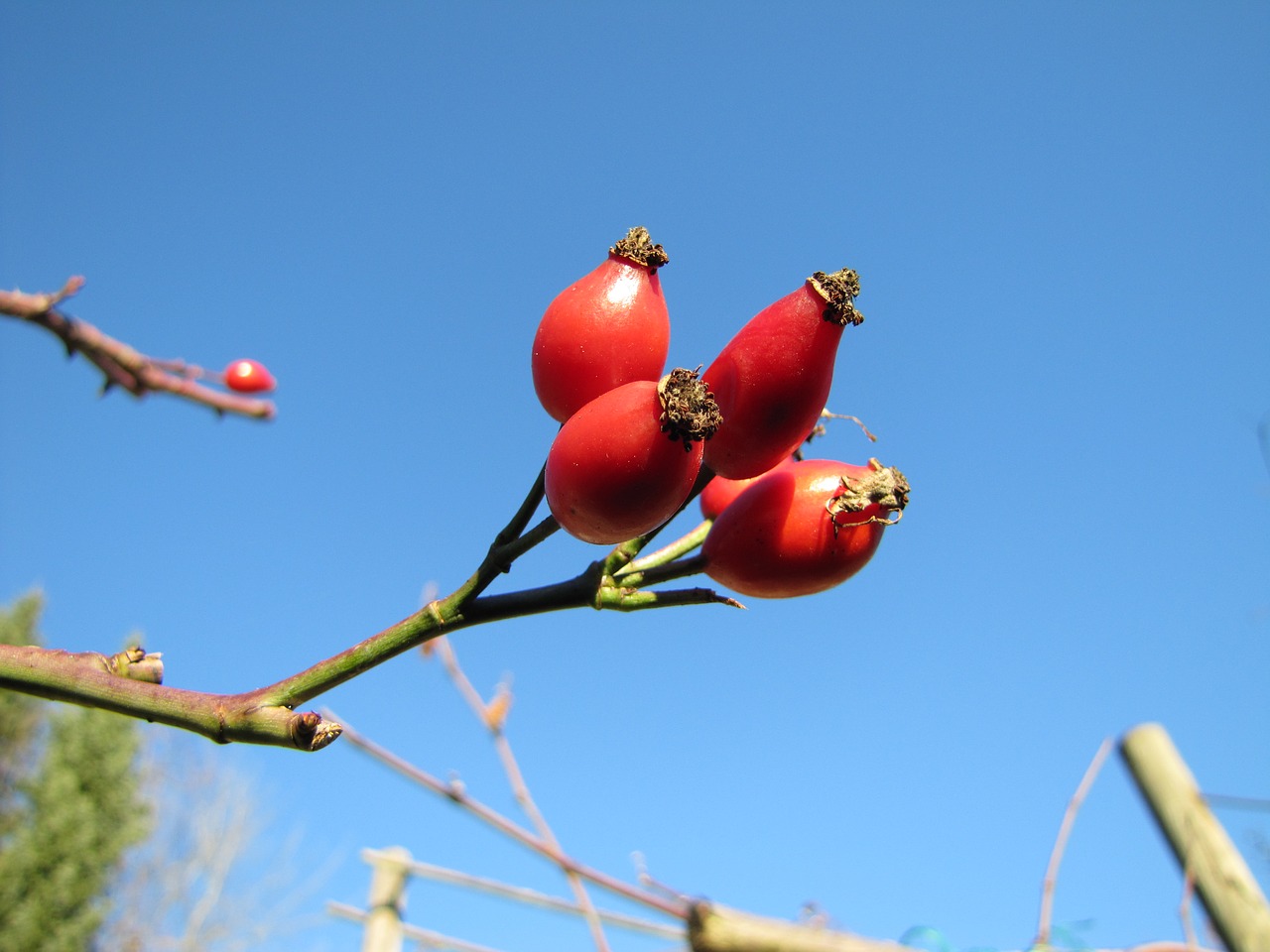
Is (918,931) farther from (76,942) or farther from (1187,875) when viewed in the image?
(76,942)

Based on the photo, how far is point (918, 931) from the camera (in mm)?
1554

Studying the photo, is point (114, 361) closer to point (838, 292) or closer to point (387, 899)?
point (387, 899)

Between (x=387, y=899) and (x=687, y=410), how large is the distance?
2.01 m

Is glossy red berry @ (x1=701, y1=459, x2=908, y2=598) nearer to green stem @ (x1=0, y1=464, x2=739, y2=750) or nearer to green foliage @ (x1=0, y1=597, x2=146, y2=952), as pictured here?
green stem @ (x1=0, y1=464, x2=739, y2=750)

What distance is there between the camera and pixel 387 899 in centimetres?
229

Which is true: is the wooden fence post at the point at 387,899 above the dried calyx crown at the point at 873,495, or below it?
below

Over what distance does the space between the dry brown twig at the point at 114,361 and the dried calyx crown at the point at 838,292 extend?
8.23 feet

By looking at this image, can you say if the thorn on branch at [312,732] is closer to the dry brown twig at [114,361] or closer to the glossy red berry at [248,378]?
the dry brown twig at [114,361]

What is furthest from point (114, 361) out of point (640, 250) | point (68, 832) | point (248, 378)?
point (68, 832)

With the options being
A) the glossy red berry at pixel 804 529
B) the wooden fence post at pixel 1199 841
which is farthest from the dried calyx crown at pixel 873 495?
the wooden fence post at pixel 1199 841

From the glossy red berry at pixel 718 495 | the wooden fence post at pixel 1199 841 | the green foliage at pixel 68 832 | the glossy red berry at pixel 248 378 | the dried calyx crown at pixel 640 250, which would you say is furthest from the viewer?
the green foliage at pixel 68 832

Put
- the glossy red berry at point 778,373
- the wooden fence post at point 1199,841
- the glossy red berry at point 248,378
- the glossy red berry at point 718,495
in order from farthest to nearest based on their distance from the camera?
the glossy red berry at point 248,378, the wooden fence post at point 1199,841, the glossy red berry at point 718,495, the glossy red berry at point 778,373

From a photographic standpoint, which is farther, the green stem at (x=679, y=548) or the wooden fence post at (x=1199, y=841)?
the wooden fence post at (x=1199, y=841)

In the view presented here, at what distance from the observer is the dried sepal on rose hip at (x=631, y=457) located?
0.84 m
